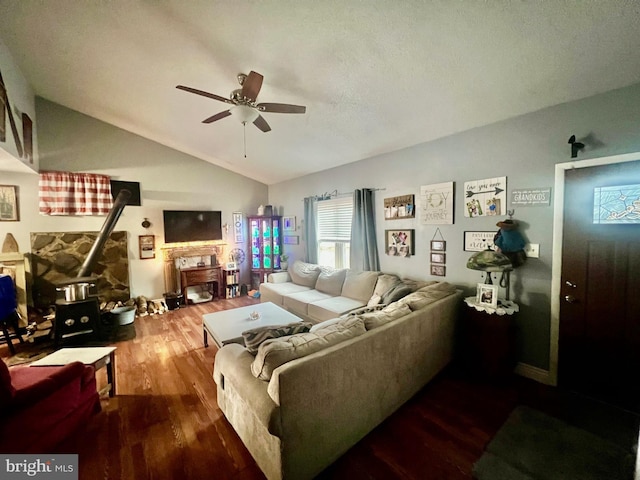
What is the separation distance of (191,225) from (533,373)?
5756mm

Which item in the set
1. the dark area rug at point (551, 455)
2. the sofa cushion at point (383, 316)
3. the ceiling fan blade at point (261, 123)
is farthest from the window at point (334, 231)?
the dark area rug at point (551, 455)

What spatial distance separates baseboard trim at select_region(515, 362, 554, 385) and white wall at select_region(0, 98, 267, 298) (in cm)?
526

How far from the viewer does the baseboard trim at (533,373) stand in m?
2.39

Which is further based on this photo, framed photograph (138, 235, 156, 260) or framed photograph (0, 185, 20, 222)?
framed photograph (138, 235, 156, 260)

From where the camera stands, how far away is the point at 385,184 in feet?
12.1

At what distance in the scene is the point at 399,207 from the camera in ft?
11.5

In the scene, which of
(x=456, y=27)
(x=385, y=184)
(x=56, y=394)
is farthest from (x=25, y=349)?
(x=456, y=27)

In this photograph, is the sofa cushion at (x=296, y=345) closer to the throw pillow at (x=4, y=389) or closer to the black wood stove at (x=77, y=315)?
the throw pillow at (x=4, y=389)

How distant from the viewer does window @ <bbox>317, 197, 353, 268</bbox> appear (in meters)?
4.45

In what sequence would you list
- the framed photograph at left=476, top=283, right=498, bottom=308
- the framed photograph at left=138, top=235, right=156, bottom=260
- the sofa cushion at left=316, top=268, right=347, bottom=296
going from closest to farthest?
1. the framed photograph at left=476, top=283, right=498, bottom=308
2. the sofa cushion at left=316, top=268, right=347, bottom=296
3. the framed photograph at left=138, top=235, right=156, bottom=260

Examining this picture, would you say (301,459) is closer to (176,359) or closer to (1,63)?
(176,359)

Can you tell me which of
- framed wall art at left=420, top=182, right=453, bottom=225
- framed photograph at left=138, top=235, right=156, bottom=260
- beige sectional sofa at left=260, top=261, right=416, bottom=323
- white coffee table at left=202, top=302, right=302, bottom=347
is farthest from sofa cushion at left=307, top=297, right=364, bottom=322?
framed photograph at left=138, top=235, right=156, bottom=260

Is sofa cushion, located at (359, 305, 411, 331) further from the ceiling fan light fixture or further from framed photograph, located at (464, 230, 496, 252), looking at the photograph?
the ceiling fan light fixture

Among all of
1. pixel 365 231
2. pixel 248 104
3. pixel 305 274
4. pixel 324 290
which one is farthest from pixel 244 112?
pixel 305 274
